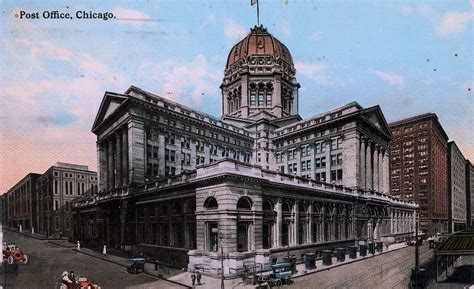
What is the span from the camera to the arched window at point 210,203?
72.9ft

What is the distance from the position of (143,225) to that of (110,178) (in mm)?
5322

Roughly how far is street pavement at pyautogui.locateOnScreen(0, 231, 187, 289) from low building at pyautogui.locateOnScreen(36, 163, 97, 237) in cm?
241

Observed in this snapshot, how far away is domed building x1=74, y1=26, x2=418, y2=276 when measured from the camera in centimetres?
2203

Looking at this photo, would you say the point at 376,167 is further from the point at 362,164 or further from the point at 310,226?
the point at 310,226

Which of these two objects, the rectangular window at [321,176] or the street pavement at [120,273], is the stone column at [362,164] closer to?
the rectangular window at [321,176]

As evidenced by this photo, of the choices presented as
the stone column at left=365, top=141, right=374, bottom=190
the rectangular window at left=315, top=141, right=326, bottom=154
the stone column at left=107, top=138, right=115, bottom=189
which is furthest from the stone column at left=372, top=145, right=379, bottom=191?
the stone column at left=107, top=138, right=115, bottom=189

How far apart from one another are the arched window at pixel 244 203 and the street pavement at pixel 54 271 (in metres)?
6.51

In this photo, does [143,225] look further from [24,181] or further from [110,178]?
[24,181]

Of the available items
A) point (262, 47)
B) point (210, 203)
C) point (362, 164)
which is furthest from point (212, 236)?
point (262, 47)

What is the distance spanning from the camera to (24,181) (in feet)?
61.0

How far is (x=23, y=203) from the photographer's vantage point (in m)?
21.3

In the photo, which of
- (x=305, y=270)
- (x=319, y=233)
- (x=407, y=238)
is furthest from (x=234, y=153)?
(x=407, y=238)

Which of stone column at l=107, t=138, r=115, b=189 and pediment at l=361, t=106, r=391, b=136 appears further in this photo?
pediment at l=361, t=106, r=391, b=136

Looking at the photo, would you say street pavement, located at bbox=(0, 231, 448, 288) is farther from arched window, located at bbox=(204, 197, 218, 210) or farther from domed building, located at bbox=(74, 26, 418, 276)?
arched window, located at bbox=(204, 197, 218, 210)
